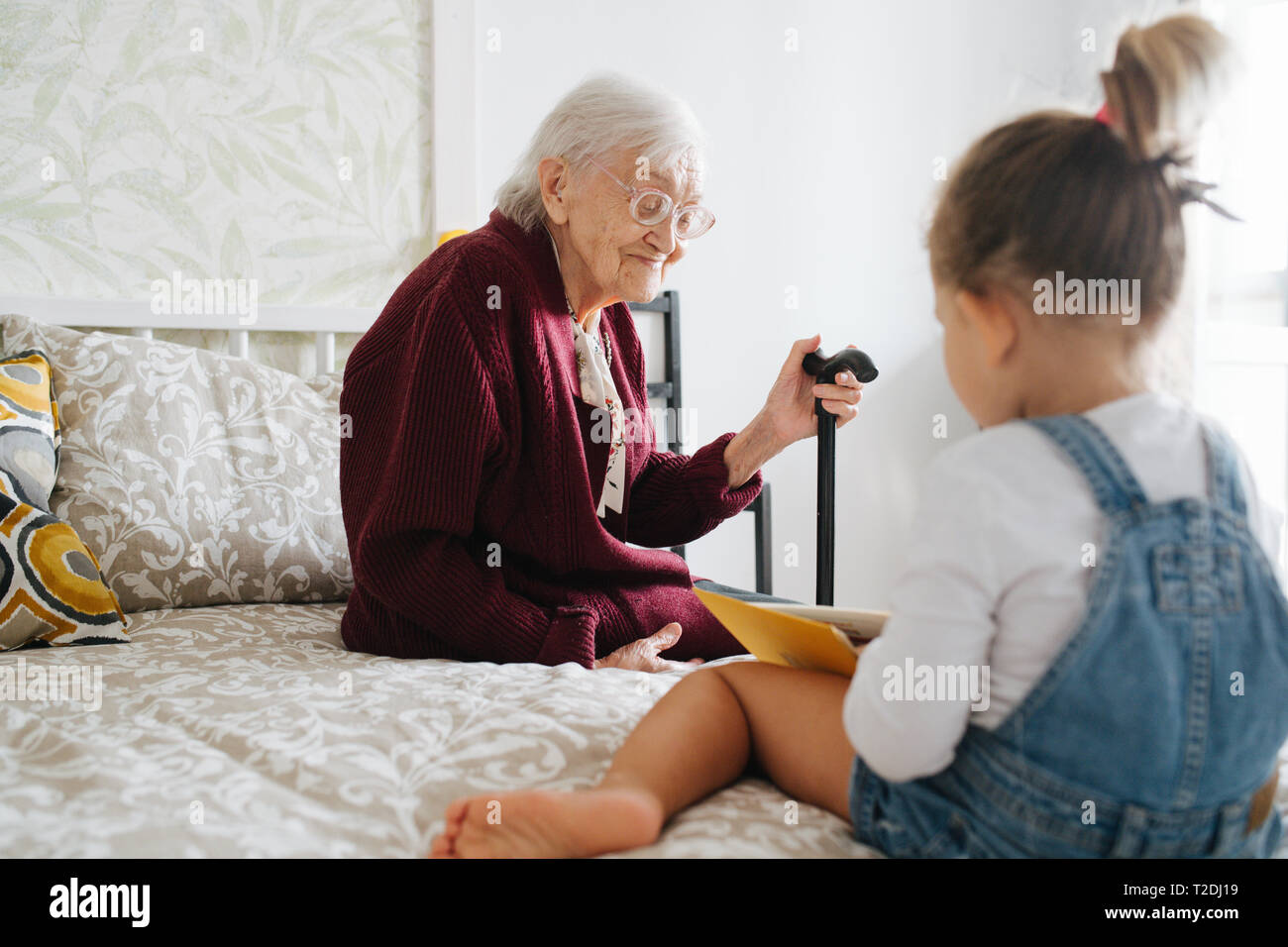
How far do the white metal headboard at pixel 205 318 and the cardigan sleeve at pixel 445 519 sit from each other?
0.95 metres

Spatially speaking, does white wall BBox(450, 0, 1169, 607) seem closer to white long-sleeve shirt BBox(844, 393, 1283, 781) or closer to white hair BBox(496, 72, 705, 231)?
white hair BBox(496, 72, 705, 231)

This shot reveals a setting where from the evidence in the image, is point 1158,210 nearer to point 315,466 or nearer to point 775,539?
point 315,466

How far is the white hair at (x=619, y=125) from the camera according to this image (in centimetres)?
143

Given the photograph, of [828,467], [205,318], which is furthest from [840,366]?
[205,318]

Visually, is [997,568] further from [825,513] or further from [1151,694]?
[825,513]

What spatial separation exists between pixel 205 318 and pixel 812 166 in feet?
5.84

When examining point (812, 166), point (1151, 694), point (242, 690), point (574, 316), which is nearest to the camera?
point (1151, 694)

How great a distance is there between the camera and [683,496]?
1.66m

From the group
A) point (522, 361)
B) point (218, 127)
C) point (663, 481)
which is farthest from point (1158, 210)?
point (218, 127)

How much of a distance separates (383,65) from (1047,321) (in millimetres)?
1975

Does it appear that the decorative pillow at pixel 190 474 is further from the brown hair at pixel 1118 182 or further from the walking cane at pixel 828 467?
the brown hair at pixel 1118 182

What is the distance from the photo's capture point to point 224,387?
5.85ft

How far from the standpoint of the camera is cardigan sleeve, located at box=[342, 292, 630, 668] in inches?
49.4

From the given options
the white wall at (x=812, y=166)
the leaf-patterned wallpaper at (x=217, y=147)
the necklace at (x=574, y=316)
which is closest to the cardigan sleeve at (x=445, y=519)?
the necklace at (x=574, y=316)
